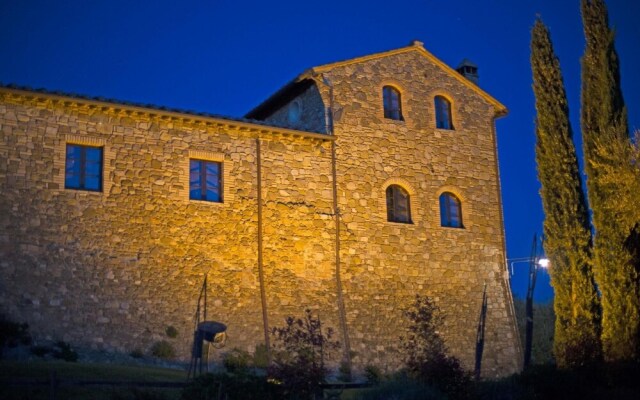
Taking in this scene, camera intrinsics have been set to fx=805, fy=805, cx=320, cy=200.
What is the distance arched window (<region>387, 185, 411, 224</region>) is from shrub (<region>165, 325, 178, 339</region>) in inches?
277

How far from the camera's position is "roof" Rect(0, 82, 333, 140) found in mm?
18047

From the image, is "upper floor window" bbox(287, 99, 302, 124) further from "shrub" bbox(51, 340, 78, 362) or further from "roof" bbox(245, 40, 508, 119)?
"shrub" bbox(51, 340, 78, 362)

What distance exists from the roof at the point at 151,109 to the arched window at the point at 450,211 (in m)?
4.14

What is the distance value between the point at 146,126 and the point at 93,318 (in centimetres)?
482

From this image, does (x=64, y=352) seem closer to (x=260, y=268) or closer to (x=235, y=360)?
(x=235, y=360)

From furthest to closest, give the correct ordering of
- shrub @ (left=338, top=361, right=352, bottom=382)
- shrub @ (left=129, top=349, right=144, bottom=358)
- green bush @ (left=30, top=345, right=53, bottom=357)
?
shrub @ (left=338, top=361, right=352, bottom=382)
shrub @ (left=129, top=349, right=144, bottom=358)
green bush @ (left=30, top=345, right=53, bottom=357)

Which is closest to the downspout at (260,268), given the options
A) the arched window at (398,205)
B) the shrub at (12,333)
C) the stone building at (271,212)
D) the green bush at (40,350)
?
the stone building at (271,212)

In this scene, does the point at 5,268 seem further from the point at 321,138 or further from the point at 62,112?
the point at 321,138

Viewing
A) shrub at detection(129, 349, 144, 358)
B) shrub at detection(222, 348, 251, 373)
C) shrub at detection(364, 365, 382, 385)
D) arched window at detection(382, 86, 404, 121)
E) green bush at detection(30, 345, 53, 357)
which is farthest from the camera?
arched window at detection(382, 86, 404, 121)

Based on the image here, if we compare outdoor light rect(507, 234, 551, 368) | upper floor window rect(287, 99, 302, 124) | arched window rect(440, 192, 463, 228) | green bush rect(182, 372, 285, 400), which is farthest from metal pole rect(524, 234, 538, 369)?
green bush rect(182, 372, 285, 400)

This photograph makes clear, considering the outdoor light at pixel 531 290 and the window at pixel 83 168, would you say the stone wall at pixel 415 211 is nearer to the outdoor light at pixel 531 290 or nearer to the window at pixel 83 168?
the outdoor light at pixel 531 290

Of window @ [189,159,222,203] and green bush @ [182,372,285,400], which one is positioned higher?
window @ [189,159,222,203]

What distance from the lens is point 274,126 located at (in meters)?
21.1

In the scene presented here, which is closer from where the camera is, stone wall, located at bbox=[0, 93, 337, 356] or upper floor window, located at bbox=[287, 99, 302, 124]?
stone wall, located at bbox=[0, 93, 337, 356]
